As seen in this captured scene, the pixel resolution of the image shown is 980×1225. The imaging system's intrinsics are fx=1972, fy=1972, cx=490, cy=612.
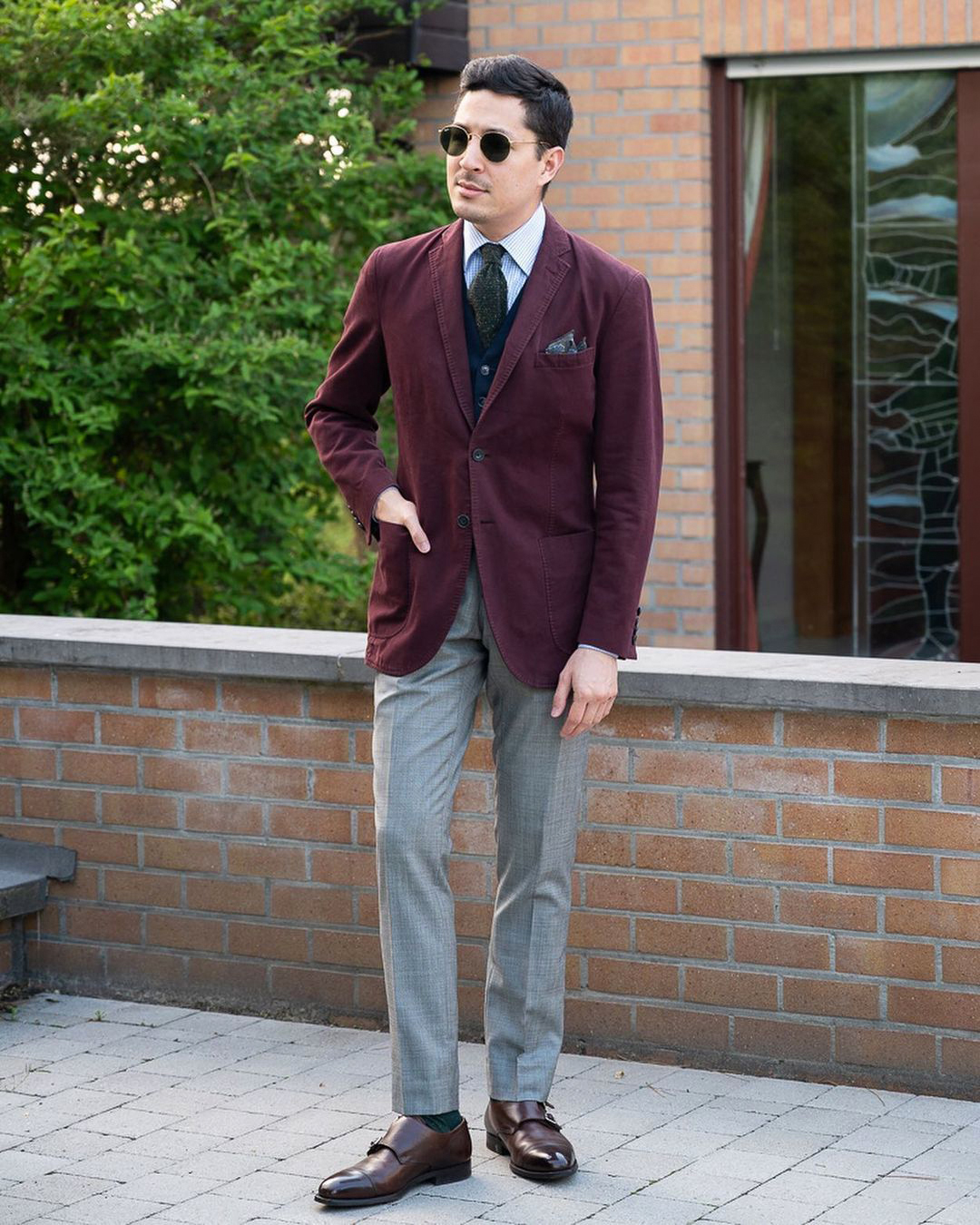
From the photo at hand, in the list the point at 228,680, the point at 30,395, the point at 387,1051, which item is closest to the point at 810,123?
the point at 30,395

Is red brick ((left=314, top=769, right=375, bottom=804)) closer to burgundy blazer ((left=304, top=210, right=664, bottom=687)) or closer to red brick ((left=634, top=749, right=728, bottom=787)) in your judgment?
red brick ((left=634, top=749, right=728, bottom=787))

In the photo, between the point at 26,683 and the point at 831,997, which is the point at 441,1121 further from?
the point at 26,683

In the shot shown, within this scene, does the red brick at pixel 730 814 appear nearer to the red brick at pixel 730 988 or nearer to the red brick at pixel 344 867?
the red brick at pixel 730 988

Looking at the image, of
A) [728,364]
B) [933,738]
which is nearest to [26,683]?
[933,738]

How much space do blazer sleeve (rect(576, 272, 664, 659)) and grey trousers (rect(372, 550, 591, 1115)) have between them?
0.22m

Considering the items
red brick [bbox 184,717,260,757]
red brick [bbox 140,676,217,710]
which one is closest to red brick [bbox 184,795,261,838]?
red brick [bbox 184,717,260,757]

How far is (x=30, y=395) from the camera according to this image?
6211mm

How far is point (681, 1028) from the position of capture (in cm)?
454

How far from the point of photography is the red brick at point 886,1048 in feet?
14.1

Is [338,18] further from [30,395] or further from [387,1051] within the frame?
[387,1051]

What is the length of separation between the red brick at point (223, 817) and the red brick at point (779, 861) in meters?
1.20

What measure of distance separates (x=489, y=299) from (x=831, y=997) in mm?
1735

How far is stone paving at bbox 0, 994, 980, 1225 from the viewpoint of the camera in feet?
12.2

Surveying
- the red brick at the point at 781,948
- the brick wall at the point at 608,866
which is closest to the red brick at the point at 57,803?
the brick wall at the point at 608,866
